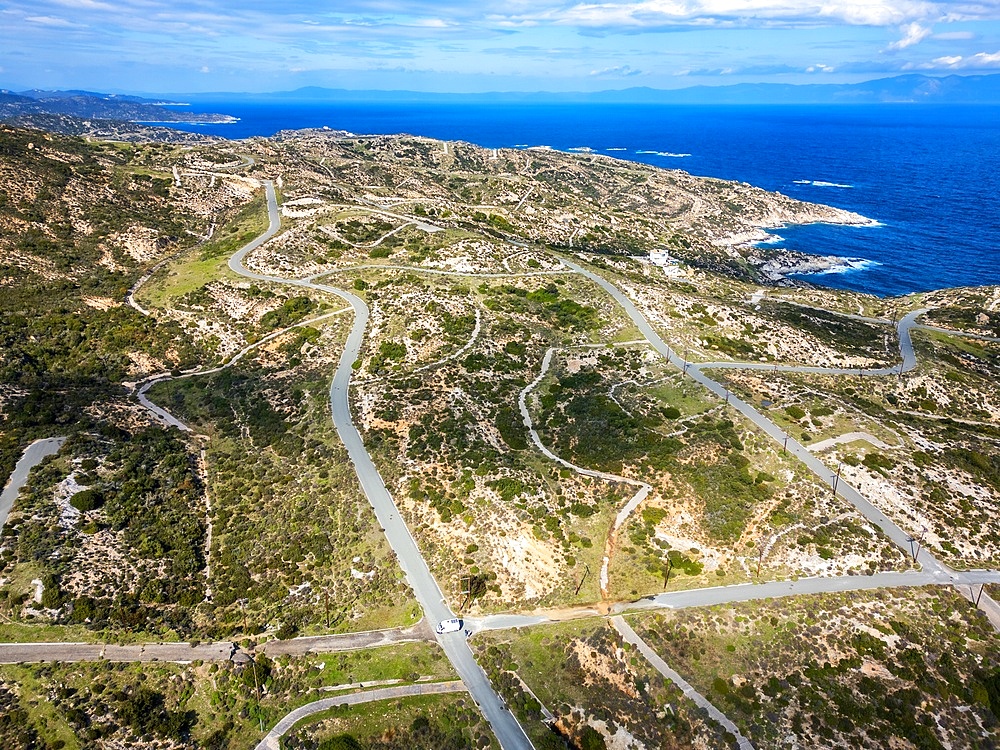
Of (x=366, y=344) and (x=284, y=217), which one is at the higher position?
(x=284, y=217)

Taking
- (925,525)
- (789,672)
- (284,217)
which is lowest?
(789,672)

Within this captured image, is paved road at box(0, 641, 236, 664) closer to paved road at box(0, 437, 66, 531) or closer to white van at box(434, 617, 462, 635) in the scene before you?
paved road at box(0, 437, 66, 531)

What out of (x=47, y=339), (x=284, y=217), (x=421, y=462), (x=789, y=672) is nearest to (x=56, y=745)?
(x=421, y=462)

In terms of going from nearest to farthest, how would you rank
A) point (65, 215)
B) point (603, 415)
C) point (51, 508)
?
point (51, 508)
point (603, 415)
point (65, 215)

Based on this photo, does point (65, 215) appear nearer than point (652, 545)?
No

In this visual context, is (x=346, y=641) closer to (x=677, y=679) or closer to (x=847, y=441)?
(x=677, y=679)

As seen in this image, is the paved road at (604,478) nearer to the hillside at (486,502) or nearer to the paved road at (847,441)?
the hillside at (486,502)

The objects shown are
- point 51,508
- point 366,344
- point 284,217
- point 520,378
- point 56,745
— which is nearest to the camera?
point 56,745

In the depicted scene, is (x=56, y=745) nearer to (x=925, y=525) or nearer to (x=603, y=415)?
(x=603, y=415)
